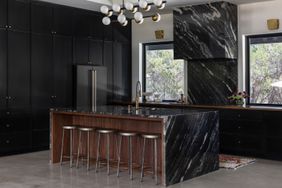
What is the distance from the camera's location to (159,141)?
574 cm

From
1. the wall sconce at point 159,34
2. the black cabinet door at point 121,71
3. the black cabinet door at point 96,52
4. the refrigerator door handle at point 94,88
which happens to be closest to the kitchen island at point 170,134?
the refrigerator door handle at point 94,88

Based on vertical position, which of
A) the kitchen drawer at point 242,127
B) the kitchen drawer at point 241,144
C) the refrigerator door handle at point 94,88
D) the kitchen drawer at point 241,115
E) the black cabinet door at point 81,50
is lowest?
the kitchen drawer at point 241,144

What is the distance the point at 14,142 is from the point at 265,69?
4.95m

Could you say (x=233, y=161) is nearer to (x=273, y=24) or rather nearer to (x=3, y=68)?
(x=273, y=24)

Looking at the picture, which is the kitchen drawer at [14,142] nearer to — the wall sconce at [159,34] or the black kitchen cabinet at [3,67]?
the black kitchen cabinet at [3,67]

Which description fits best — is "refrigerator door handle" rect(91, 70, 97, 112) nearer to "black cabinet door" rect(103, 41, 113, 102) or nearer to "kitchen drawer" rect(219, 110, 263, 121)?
"black cabinet door" rect(103, 41, 113, 102)

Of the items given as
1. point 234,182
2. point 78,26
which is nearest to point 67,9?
point 78,26

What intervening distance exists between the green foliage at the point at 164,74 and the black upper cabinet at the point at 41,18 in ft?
8.98

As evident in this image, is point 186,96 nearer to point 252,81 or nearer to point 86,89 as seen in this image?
point 252,81

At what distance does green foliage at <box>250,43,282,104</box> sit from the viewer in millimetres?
7875

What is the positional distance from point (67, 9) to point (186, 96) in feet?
10.2

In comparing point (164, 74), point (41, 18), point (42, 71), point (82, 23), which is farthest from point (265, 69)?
point (41, 18)

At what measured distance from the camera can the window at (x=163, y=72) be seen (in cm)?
938

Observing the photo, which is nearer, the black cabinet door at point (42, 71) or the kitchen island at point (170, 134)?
the kitchen island at point (170, 134)
